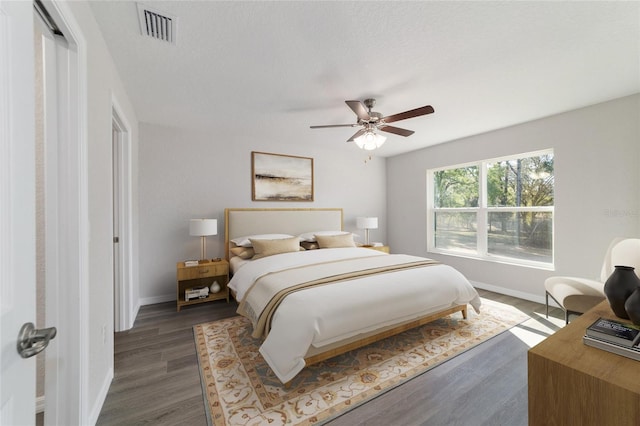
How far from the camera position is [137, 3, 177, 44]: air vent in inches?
62.2

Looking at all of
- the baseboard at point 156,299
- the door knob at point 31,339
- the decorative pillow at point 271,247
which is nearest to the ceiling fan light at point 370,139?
the decorative pillow at point 271,247

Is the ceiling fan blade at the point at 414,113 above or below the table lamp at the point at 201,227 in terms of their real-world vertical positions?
above

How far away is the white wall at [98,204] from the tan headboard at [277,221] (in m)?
A: 1.99

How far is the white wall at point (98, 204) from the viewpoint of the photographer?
1.47 metres

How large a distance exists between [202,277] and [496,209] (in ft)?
14.9

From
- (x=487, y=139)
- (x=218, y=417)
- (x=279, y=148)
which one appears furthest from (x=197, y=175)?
(x=487, y=139)

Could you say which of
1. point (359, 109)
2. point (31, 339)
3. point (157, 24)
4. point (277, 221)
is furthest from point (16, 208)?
point (277, 221)

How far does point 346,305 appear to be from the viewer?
198 centimetres

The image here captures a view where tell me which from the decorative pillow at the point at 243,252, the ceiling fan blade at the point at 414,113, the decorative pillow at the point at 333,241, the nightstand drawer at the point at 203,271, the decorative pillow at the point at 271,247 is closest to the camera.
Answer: the ceiling fan blade at the point at 414,113

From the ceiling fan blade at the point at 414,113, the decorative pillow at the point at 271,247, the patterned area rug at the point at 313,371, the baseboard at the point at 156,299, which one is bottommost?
the patterned area rug at the point at 313,371

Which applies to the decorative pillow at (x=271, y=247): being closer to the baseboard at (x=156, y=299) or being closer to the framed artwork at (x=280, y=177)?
the framed artwork at (x=280, y=177)

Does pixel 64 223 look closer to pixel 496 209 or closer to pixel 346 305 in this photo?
pixel 346 305

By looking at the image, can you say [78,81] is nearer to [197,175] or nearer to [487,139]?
[197,175]

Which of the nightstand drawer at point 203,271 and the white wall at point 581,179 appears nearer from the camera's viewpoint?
the white wall at point 581,179
